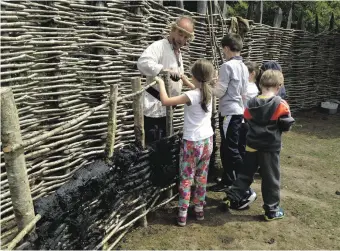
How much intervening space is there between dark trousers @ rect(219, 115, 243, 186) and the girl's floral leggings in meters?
0.55

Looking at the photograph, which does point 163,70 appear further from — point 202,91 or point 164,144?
point 164,144

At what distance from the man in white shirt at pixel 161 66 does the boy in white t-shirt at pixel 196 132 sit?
0.24 m

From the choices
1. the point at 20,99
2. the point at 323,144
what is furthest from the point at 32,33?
the point at 323,144

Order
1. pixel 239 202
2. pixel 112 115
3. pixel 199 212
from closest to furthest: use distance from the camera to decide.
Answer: pixel 112 115 → pixel 199 212 → pixel 239 202

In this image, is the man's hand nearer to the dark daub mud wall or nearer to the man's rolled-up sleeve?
the man's rolled-up sleeve

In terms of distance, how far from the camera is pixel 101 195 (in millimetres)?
2646

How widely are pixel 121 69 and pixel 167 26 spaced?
3.22ft

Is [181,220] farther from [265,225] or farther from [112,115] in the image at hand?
[112,115]

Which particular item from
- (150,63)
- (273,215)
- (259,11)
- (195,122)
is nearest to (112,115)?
(150,63)

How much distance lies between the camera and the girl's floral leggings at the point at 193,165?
316 centimetres

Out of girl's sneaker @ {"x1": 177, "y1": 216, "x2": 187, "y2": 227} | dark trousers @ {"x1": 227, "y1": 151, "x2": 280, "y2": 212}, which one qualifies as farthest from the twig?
dark trousers @ {"x1": 227, "y1": 151, "x2": 280, "y2": 212}

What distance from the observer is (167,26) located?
14.1 ft

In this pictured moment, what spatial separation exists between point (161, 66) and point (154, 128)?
676 mm

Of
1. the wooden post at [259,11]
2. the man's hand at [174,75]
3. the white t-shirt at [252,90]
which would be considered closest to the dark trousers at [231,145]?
the white t-shirt at [252,90]
